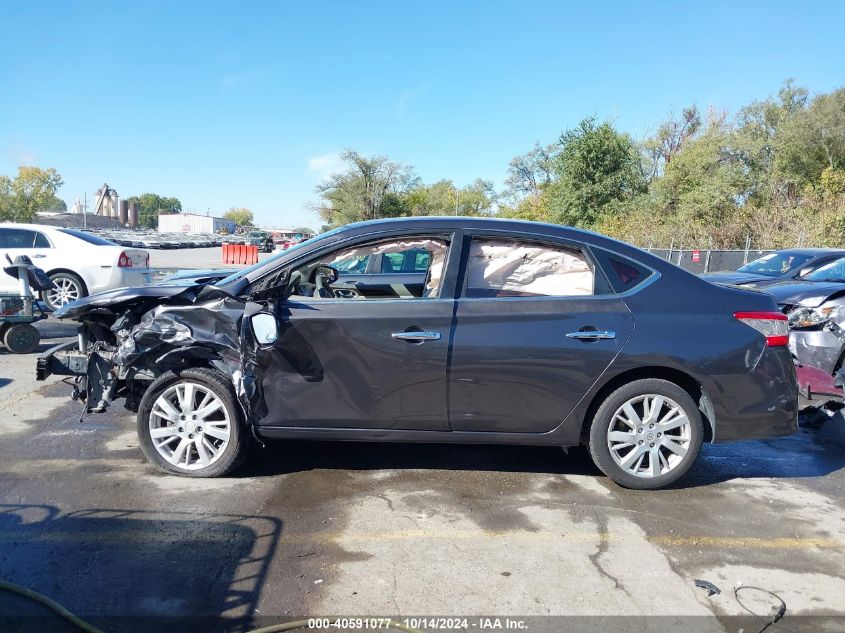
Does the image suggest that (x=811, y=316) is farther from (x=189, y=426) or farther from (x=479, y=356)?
(x=189, y=426)

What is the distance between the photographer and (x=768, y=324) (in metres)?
4.44

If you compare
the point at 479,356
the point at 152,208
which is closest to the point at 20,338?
the point at 479,356

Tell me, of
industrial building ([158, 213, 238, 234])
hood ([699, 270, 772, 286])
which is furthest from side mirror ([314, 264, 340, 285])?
industrial building ([158, 213, 238, 234])

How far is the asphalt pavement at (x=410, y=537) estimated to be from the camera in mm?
3062

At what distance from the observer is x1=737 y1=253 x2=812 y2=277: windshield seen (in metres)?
11.5

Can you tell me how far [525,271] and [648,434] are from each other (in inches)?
53.2

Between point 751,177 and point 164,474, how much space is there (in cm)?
3949

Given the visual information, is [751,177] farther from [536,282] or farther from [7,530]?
[7,530]

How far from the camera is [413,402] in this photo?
14.2ft

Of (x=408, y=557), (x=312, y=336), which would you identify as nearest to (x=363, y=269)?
(x=312, y=336)

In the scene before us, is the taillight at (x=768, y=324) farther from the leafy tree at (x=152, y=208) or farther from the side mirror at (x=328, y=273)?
the leafy tree at (x=152, y=208)

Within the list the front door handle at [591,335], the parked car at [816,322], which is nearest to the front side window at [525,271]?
the front door handle at [591,335]

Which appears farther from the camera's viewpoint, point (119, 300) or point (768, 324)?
point (119, 300)

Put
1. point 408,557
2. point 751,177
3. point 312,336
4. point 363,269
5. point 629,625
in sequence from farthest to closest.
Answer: point 751,177, point 363,269, point 312,336, point 408,557, point 629,625
